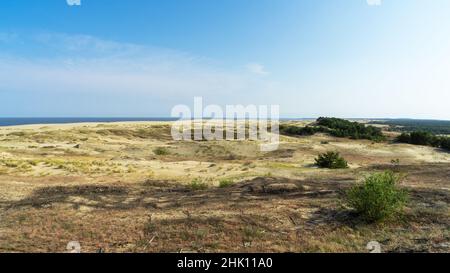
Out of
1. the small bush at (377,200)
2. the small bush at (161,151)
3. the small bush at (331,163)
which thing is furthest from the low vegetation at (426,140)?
the small bush at (377,200)

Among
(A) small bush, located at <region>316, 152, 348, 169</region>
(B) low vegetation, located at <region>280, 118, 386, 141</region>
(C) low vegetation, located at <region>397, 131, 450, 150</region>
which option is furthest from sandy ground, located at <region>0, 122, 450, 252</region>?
(B) low vegetation, located at <region>280, 118, 386, 141</region>

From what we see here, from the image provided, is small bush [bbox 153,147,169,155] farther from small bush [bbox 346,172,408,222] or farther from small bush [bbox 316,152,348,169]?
small bush [bbox 346,172,408,222]

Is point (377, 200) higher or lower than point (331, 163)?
higher

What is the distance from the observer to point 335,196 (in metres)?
11.7

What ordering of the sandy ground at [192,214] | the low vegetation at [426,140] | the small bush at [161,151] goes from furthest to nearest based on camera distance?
the low vegetation at [426,140] → the small bush at [161,151] → the sandy ground at [192,214]

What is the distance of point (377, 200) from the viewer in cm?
884

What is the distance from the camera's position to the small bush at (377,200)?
346 inches

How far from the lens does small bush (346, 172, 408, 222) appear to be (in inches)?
346

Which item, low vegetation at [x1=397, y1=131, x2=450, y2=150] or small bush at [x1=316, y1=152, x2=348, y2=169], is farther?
low vegetation at [x1=397, y1=131, x2=450, y2=150]

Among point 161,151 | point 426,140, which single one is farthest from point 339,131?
point 161,151

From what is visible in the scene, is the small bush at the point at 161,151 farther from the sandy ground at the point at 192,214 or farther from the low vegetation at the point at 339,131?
the low vegetation at the point at 339,131

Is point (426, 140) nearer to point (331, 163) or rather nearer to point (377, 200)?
point (331, 163)

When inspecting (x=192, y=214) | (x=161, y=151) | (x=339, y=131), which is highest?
(x=339, y=131)

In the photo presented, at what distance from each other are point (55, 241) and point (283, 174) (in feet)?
43.5
